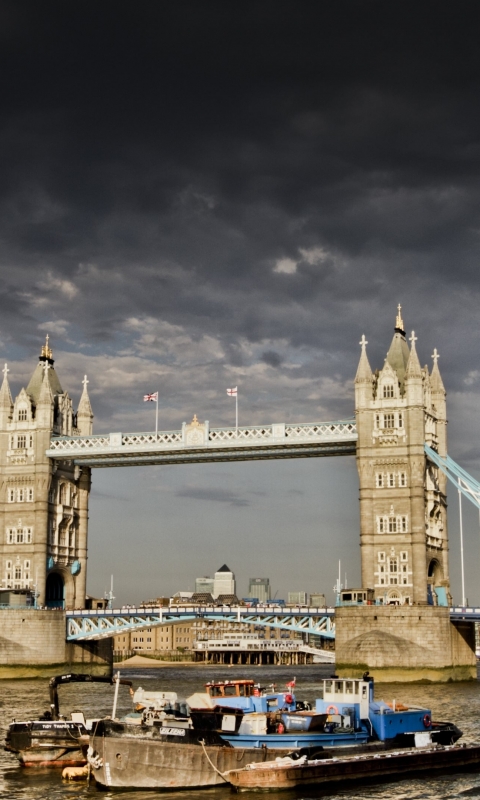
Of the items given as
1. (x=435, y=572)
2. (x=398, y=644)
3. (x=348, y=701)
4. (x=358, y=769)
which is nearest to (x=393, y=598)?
(x=435, y=572)

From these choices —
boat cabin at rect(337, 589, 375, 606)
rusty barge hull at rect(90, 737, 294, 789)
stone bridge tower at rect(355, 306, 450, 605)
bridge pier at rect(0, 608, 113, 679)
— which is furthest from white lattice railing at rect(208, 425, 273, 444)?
rusty barge hull at rect(90, 737, 294, 789)

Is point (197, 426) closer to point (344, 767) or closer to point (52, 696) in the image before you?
point (52, 696)

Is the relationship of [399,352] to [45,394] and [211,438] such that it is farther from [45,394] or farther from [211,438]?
[45,394]

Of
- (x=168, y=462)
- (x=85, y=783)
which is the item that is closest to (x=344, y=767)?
(x=85, y=783)

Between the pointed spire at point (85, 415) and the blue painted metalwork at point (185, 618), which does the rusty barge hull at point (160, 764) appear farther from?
the pointed spire at point (85, 415)

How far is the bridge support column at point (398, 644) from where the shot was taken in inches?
3622

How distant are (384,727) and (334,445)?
58213 millimetres

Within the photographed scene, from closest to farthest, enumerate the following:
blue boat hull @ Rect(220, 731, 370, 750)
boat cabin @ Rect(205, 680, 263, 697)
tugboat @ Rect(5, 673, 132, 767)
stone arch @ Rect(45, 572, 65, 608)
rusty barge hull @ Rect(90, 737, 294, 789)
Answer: rusty barge hull @ Rect(90, 737, 294, 789) < blue boat hull @ Rect(220, 731, 370, 750) < tugboat @ Rect(5, 673, 132, 767) < boat cabin @ Rect(205, 680, 263, 697) < stone arch @ Rect(45, 572, 65, 608)

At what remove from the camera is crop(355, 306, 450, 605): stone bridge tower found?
100m

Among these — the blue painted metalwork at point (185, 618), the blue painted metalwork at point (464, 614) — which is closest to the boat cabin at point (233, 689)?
the blue painted metalwork at point (464, 614)

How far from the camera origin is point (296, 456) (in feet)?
356

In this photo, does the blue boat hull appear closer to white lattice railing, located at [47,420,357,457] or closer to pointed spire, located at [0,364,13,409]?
white lattice railing, located at [47,420,357,457]

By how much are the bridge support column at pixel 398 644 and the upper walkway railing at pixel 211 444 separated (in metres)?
17.6

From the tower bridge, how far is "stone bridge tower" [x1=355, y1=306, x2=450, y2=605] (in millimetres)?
103
